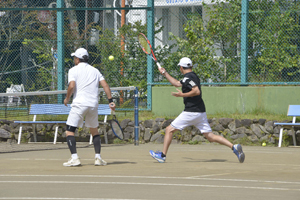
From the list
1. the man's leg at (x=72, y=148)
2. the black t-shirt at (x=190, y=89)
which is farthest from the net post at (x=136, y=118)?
the man's leg at (x=72, y=148)

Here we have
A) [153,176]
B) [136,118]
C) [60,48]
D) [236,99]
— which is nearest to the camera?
[153,176]

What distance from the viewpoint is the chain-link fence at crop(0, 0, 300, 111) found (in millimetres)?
12445

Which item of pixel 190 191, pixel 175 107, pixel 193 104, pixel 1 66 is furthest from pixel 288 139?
pixel 1 66

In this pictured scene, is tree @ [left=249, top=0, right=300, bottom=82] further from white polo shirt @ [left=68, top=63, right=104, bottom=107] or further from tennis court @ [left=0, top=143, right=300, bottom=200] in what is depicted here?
white polo shirt @ [left=68, top=63, right=104, bottom=107]

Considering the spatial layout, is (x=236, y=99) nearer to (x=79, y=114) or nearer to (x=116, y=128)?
(x=116, y=128)

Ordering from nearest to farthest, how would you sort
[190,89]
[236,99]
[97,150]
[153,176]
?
1. [153,176]
2. [97,150]
3. [190,89]
4. [236,99]

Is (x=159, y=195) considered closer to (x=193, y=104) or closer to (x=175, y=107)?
(x=193, y=104)

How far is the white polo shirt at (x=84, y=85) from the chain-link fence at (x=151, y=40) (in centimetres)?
485

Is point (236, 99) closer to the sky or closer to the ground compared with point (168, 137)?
closer to the sky

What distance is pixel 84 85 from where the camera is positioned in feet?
26.9

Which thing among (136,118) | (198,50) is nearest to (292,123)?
(198,50)

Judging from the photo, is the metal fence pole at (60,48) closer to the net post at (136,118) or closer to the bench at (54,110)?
the bench at (54,110)

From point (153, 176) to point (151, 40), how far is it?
6339 mm

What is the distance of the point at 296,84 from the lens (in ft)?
39.7
